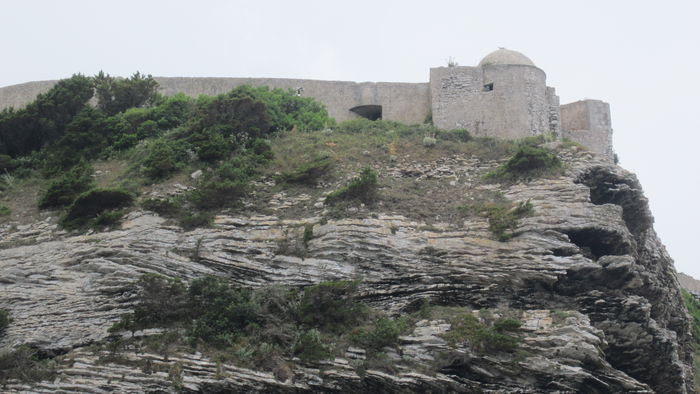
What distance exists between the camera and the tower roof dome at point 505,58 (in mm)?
33594

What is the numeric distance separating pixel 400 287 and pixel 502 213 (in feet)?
11.7

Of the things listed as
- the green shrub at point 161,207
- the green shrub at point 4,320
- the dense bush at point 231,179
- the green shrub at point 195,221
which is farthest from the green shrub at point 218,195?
the green shrub at point 4,320

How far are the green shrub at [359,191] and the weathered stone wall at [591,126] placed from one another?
10011mm

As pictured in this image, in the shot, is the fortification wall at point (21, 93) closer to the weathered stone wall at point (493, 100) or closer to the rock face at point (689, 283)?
the weathered stone wall at point (493, 100)

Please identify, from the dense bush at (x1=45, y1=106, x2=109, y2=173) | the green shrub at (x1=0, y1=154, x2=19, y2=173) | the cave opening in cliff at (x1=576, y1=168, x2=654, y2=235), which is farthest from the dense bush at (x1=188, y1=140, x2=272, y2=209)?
the cave opening in cliff at (x1=576, y1=168, x2=654, y2=235)

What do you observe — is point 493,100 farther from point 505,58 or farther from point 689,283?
point 689,283

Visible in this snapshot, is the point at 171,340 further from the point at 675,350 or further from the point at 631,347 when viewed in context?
the point at 675,350

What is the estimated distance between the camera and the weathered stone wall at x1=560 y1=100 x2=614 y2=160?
33.1 metres

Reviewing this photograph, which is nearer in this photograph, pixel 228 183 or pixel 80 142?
pixel 228 183

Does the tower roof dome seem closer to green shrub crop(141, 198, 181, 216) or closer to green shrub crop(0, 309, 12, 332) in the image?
green shrub crop(141, 198, 181, 216)

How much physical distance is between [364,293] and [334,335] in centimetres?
168

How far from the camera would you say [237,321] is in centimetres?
2208

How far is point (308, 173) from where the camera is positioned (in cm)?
2703

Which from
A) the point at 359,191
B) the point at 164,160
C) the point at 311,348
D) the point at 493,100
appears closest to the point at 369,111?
the point at 493,100
